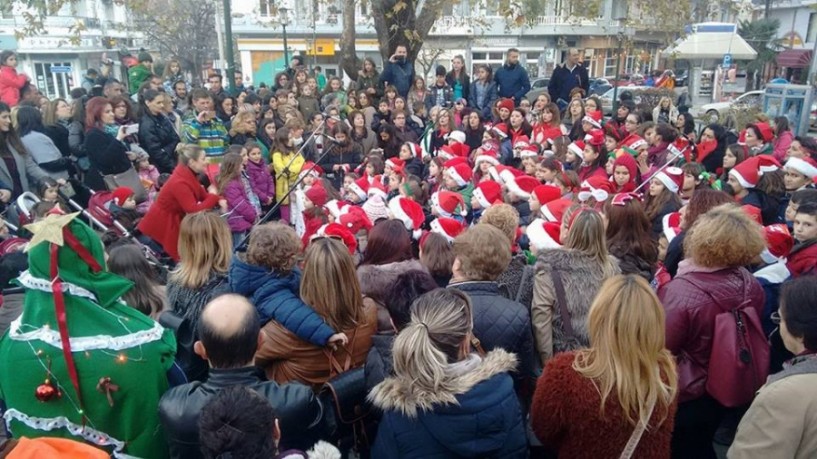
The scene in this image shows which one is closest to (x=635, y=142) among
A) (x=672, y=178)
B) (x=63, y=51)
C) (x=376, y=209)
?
(x=672, y=178)

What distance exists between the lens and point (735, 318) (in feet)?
9.78

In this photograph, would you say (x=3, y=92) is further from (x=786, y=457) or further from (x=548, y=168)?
(x=786, y=457)

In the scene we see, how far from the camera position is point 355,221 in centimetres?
550

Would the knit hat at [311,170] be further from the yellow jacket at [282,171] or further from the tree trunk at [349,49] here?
the tree trunk at [349,49]

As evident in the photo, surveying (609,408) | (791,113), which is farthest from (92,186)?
(791,113)

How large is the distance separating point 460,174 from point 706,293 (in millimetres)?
3935

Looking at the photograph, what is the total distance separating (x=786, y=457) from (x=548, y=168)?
178 inches

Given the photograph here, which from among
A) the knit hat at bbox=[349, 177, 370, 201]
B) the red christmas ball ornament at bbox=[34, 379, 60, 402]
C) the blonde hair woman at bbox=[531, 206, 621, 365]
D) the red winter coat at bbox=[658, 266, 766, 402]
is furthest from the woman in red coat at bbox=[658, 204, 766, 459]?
the knit hat at bbox=[349, 177, 370, 201]

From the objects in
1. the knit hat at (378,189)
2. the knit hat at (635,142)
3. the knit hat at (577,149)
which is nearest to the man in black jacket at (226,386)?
the knit hat at (378,189)

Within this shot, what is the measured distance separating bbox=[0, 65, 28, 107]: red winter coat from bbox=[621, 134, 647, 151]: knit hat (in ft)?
Result: 30.4

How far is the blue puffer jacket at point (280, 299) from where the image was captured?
300 cm

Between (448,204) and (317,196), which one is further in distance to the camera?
(317,196)

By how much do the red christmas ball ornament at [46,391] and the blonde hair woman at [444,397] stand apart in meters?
1.27

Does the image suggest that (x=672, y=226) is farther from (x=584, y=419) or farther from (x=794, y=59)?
(x=794, y=59)
